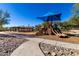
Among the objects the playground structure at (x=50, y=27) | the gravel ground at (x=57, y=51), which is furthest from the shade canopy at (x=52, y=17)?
the gravel ground at (x=57, y=51)

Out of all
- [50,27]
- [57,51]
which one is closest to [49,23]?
[50,27]

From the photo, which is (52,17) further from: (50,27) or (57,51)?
(57,51)

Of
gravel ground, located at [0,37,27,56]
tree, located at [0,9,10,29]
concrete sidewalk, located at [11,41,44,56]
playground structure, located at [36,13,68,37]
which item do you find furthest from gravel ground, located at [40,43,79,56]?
tree, located at [0,9,10,29]

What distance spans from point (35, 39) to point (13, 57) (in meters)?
0.37

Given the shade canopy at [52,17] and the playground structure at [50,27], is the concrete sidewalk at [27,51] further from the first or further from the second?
the shade canopy at [52,17]

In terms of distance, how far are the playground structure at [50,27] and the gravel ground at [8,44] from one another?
26 centimetres

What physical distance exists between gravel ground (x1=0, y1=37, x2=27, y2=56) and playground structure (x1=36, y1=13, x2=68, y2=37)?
0.26 m

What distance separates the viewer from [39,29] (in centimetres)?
288

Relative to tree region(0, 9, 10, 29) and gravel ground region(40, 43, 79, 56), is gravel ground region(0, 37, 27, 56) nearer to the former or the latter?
tree region(0, 9, 10, 29)

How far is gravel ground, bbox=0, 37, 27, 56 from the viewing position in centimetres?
276

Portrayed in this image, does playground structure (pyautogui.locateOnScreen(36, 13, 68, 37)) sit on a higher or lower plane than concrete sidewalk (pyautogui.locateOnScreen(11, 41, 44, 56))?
higher

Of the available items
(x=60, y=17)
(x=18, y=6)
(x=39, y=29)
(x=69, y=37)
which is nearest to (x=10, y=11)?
(x=18, y=6)

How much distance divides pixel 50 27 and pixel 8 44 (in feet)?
1.87

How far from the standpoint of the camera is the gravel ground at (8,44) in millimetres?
2760
